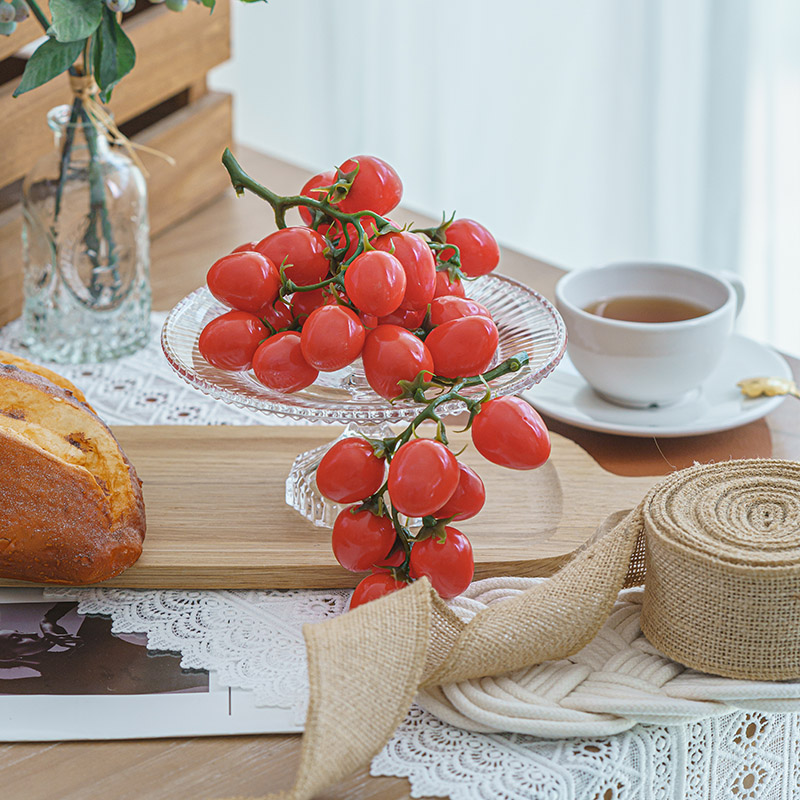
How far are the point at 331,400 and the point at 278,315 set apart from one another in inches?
2.4

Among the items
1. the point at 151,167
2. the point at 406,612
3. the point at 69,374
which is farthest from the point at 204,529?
the point at 151,167

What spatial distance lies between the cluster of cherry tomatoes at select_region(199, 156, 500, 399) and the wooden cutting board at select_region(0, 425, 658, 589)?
12 cm

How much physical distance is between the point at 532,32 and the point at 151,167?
1.16 meters

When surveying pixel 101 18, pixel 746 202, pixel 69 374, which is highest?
pixel 101 18

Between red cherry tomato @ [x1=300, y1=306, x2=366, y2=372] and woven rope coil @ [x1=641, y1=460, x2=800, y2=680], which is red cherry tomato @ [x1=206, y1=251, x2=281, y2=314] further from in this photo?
woven rope coil @ [x1=641, y1=460, x2=800, y2=680]

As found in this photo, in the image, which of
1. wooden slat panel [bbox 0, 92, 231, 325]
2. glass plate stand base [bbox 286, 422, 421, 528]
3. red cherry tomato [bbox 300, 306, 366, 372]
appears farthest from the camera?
wooden slat panel [bbox 0, 92, 231, 325]

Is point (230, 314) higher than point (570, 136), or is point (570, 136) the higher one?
point (230, 314)

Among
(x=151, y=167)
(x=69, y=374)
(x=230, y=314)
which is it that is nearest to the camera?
(x=230, y=314)

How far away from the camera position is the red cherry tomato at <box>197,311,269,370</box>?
2.12 feet

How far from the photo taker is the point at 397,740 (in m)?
0.55

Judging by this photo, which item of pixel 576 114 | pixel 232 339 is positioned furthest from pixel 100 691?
pixel 576 114

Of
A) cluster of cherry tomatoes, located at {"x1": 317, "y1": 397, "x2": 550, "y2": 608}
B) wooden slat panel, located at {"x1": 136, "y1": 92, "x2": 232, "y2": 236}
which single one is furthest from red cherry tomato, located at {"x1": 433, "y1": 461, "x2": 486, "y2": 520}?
wooden slat panel, located at {"x1": 136, "y1": 92, "x2": 232, "y2": 236}

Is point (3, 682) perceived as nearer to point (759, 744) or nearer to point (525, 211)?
point (759, 744)

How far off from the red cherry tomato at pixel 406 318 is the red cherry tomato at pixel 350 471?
3.5 inches
